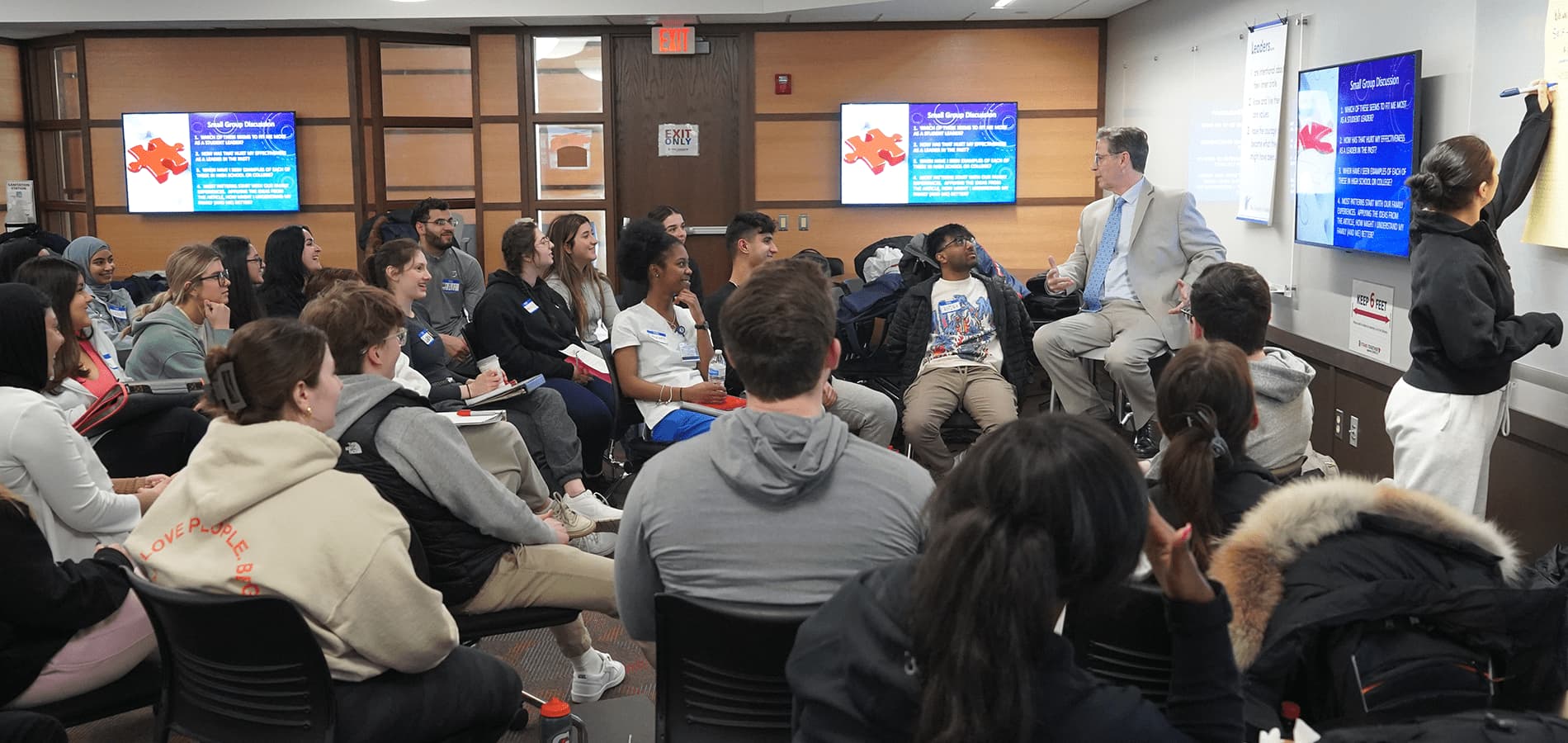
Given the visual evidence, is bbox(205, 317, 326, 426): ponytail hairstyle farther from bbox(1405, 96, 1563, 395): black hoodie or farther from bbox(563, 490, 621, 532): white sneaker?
bbox(1405, 96, 1563, 395): black hoodie

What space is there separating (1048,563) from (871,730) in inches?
10.6

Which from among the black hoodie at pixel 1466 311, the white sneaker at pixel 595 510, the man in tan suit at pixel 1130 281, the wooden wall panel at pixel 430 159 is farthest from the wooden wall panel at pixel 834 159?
the black hoodie at pixel 1466 311

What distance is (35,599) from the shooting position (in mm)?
2236

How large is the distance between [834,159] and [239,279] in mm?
4798

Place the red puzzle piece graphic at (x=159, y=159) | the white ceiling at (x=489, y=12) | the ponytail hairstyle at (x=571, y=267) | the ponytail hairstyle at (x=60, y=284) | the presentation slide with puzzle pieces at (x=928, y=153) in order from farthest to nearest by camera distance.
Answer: the red puzzle piece graphic at (x=159, y=159) → the presentation slide with puzzle pieces at (x=928, y=153) → the white ceiling at (x=489, y=12) → the ponytail hairstyle at (x=571, y=267) → the ponytail hairstyle at (x=60, y=284)

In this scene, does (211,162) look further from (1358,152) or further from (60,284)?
(1358,152)

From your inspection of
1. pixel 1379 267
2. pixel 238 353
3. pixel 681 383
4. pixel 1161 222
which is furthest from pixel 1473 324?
pixel 238 353

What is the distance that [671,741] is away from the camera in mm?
2121

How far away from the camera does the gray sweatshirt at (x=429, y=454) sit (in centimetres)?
260

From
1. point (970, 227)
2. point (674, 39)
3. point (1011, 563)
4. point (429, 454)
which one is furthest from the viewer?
point (970, 227)

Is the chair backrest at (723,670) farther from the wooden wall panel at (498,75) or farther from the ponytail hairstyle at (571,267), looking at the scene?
the wooden wall panel at (498,75)

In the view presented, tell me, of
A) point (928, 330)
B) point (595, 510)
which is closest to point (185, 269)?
point (595, 510)

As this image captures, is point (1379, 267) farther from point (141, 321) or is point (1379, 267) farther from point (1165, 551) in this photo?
point (141, 321)

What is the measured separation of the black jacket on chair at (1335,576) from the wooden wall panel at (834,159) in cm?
734
